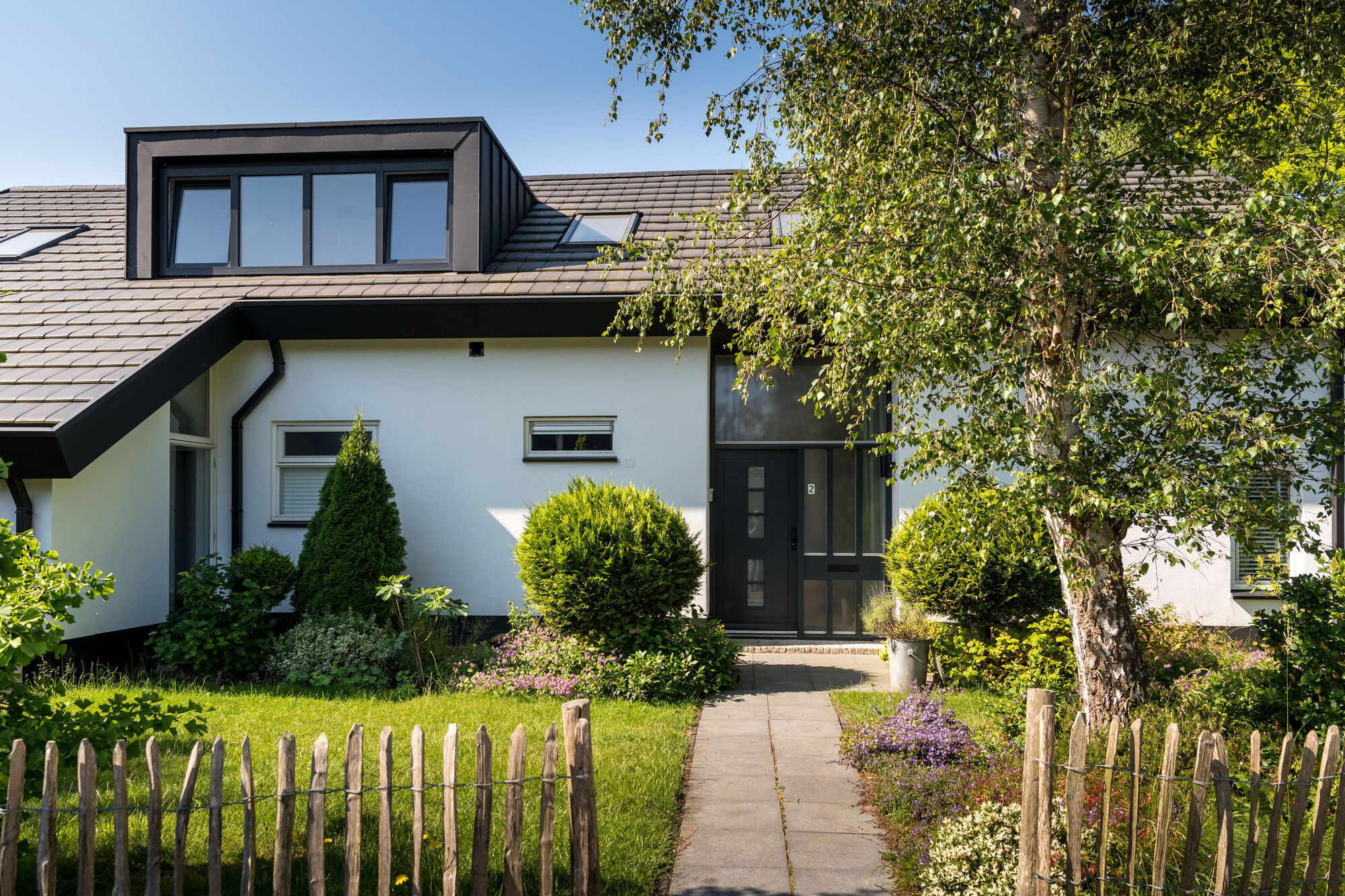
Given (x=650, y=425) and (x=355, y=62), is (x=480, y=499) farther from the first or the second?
(x=355, y=62)

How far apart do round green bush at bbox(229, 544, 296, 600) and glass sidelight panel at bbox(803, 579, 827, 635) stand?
5.30m

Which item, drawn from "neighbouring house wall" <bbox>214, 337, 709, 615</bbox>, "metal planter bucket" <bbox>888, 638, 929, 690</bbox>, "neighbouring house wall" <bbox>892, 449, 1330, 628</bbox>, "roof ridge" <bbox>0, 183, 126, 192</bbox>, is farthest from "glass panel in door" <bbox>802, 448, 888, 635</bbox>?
"roof ridge" <bbox>0, 183, 126, 192</bbox>

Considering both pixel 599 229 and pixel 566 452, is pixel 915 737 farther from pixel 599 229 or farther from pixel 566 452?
pixel 599 229

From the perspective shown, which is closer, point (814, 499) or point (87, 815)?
point (87, 815)

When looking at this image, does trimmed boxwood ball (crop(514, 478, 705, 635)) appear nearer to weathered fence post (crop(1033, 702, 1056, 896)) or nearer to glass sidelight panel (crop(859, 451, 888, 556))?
glass sidelight panel (crop(859, 451, 888, 556))

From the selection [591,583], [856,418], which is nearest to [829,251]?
[856,418]

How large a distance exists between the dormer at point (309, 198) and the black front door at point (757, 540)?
12.9 feet

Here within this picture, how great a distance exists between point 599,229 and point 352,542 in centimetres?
515

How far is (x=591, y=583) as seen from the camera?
717 centimetres

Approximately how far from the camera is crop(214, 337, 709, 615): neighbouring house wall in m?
9.02

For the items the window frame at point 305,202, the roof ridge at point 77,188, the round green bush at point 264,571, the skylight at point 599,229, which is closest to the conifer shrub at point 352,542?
the round green bush at point 264,571

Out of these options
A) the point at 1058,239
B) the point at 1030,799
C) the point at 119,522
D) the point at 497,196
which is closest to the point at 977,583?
the point at 1058,239

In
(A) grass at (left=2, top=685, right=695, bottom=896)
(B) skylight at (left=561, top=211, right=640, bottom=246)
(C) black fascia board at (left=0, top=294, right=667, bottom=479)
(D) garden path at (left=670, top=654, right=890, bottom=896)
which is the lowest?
(D) garden path at (left=670, top=654, right=890, bottom=896)

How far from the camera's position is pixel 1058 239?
4223 mm
